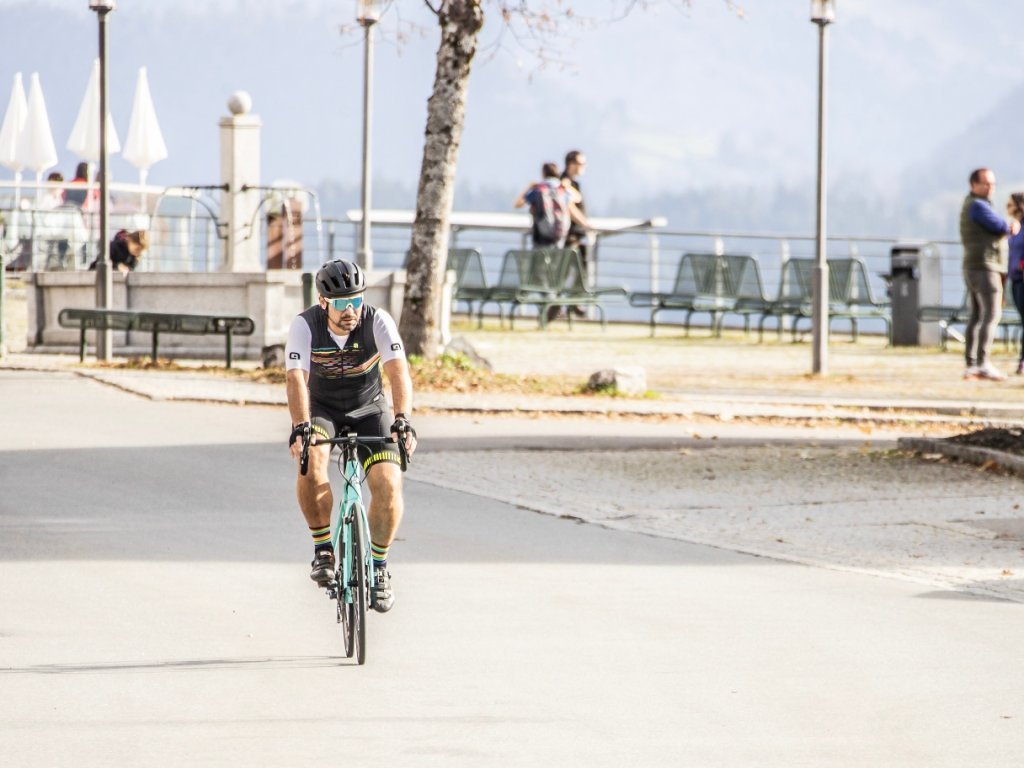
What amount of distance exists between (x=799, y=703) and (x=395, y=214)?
34119 mm

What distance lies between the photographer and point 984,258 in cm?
2086

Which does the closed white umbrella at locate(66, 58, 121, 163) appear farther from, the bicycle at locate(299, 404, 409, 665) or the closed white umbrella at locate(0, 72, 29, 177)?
the bicycle at locate(299, 404, 409, 665)

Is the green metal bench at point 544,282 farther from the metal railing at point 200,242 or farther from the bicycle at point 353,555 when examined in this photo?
the bicycle at point 353,555

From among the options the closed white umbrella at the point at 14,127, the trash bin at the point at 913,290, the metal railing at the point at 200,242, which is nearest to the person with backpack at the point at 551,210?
the metal railing at the point at 200,242

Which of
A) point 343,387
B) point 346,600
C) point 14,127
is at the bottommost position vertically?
point 346,600

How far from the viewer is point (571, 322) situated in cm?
3023

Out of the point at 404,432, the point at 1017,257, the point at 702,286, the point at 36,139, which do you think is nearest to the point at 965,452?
the point at 404,432

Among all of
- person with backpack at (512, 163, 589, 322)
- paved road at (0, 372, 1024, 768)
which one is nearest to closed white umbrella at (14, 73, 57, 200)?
person with backpack at (512, 163, 589, 322)

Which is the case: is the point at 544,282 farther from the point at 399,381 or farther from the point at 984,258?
the point at 399,381

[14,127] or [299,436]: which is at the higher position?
[14,127]

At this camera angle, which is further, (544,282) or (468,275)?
(468,275)

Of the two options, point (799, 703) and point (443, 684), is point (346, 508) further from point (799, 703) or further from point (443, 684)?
point (799, 703)

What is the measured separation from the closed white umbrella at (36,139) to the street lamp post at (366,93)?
8.36m

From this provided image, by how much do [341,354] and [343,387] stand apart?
14 cm
